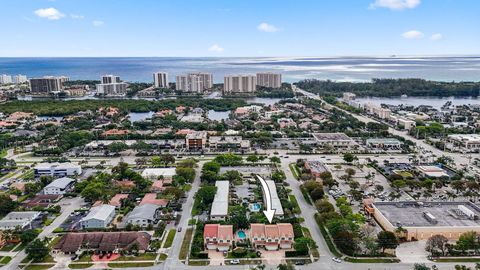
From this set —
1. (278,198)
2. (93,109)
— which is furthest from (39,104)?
(278,198)

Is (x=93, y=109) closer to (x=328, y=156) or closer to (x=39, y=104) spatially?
(x=39, y=104)

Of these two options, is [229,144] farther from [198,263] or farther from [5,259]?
[5,259]

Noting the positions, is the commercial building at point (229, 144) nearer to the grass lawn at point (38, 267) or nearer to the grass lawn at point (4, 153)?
the grass lawn at point (4, 153)

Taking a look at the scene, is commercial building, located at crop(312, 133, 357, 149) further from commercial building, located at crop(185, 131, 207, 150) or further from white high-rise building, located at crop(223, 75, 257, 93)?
white high-rise building, located at crop(223, 75, 257, 93)

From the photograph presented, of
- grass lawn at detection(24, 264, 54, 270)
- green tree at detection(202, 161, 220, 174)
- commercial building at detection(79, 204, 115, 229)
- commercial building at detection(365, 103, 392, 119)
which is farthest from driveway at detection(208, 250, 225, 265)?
commercial building at detection(365, 103, 392, 119)

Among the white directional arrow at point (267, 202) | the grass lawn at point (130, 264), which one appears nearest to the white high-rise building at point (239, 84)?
the white directional arrow at point (267, 202)
